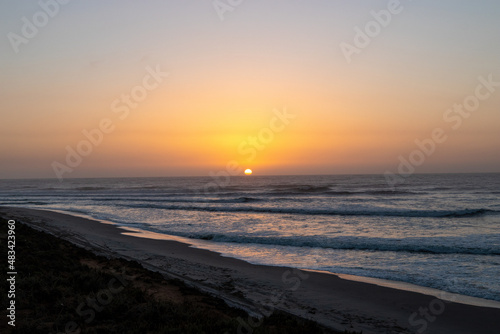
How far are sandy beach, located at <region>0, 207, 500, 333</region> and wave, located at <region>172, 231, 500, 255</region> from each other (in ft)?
15.5

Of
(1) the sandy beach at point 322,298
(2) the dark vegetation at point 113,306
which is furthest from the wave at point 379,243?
(2) the dark vegetation at point 113,306

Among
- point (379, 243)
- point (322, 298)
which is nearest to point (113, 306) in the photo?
point (322, 298)

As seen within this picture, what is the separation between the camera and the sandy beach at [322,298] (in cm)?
770

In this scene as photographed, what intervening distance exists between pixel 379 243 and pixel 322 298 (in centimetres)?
915

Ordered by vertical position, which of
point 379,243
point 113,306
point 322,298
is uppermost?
point 113,306

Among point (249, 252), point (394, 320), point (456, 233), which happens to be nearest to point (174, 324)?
point (394, 320)

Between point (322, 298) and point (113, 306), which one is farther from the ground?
point (113, 306)

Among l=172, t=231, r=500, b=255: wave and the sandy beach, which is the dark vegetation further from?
l=172, t=231, r=500, b=255: wave

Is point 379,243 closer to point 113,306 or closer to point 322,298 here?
point 322,298

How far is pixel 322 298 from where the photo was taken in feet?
30.7

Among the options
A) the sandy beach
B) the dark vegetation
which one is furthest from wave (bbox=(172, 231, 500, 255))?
the dark vegetation

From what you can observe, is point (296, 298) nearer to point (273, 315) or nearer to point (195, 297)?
point (273, 315)

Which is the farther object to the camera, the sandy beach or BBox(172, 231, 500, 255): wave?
BBox(172, 231, 500, 255): wave

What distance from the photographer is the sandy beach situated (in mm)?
7703
